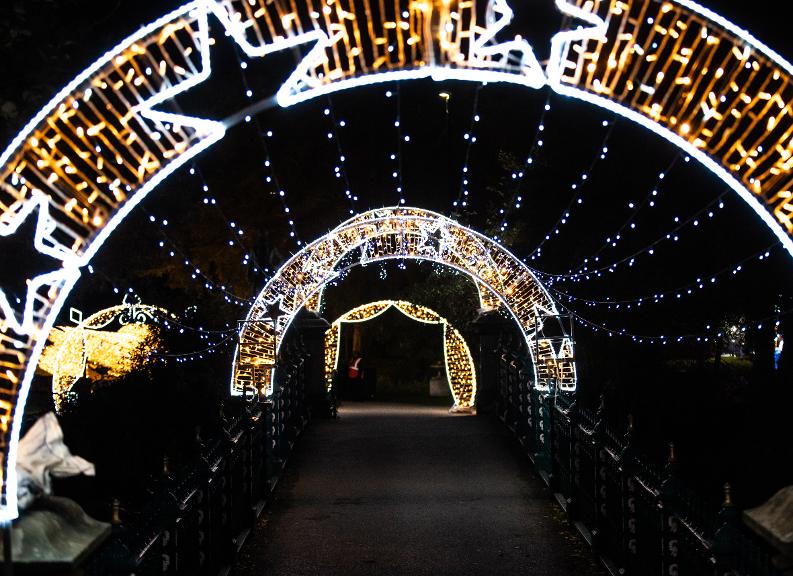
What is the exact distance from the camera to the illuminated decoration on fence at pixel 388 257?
56.9 ft

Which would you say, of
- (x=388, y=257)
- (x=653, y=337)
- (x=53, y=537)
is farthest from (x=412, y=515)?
(x=653, y=337)

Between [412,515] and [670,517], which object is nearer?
[670,517]

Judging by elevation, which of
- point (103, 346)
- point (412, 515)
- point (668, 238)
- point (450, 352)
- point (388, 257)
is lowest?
point (412, 515)

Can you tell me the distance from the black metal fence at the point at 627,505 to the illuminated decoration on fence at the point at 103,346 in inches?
362

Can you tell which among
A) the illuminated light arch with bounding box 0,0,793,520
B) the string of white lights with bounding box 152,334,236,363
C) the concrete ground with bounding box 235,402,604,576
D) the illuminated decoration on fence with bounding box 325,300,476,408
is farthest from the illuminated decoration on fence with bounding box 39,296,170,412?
the illuminated light arch with bounding box 0,0,793,520

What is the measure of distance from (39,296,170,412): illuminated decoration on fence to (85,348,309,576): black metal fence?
23.5 feet

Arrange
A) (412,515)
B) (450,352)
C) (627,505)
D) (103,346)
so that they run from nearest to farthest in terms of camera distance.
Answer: (627,505) < (412,515) < (103,346) < (450,352)

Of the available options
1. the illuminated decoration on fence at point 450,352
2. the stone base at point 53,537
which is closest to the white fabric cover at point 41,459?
the stone base at point 53,537

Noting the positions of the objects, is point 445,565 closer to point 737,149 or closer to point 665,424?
point 737,149

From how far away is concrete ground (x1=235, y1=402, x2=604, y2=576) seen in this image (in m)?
9.33

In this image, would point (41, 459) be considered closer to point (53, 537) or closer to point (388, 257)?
point (53, 537)

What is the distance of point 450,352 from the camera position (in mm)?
24328

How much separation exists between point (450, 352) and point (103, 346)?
278 inches

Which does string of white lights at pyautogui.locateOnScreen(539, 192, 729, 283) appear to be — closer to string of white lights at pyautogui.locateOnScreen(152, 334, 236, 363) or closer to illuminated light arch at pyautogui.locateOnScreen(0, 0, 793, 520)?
string of white lights at pyautogui.locateOnScreen(152, 334, 236, 363)
